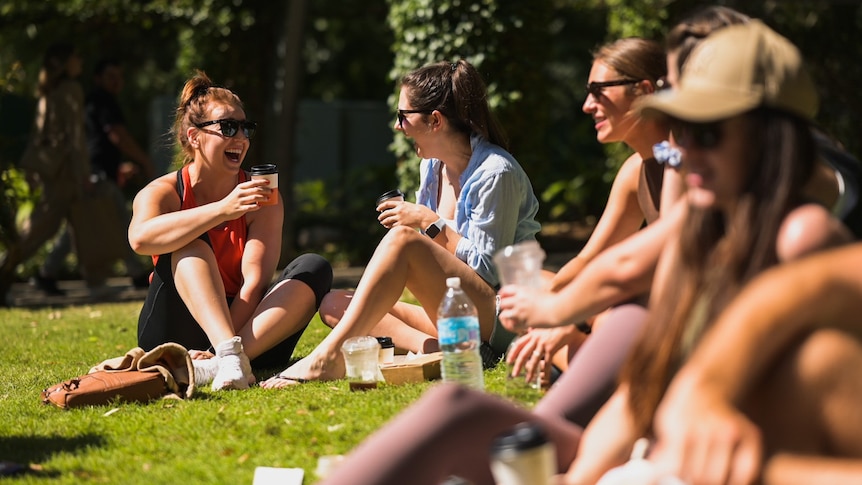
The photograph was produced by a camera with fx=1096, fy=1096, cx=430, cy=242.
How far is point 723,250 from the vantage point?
8.52 ft

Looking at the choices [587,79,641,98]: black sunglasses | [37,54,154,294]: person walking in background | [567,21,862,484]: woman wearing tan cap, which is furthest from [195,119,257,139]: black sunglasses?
[37,54,154,294]: person walking in background

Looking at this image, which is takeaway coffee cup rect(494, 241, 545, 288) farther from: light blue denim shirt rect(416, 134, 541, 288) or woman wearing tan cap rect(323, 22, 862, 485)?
light blue denim shirt rect(416, 134, 541, 288)

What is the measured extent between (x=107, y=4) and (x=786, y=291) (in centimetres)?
1232

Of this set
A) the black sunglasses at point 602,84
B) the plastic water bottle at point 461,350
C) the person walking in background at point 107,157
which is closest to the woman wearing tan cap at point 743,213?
the black sunglasses at point 602,84

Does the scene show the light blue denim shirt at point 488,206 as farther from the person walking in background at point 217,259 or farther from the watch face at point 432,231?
the person walking in background at point 217,259

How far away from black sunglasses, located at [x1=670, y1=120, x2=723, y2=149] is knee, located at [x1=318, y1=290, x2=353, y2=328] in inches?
133

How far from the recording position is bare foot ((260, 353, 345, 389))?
5375 millimetres

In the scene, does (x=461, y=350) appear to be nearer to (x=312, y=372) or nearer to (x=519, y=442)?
→ (x=312, y=372)

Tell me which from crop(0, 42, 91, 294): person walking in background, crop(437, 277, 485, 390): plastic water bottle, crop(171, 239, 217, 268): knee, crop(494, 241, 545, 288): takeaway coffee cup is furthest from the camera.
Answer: crop(0, 42, 91, 294): person walking in background

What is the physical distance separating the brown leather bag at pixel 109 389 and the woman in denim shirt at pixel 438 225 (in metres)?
0.56

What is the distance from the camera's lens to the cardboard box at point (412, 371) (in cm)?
520

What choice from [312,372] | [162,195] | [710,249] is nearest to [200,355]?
[312,372]

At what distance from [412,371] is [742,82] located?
9.65ft

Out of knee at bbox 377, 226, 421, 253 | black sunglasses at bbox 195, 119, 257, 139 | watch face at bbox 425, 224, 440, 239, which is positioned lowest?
watch face at bbox 425, 224, 440, 239
